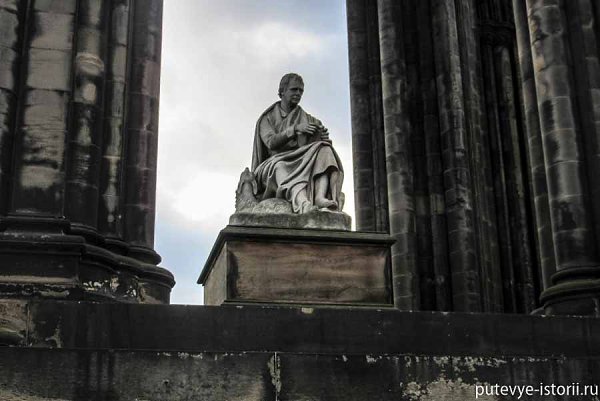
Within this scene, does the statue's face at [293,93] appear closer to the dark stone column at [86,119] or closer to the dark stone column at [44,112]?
the dark stone column at [86,119]

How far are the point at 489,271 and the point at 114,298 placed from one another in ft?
32.0

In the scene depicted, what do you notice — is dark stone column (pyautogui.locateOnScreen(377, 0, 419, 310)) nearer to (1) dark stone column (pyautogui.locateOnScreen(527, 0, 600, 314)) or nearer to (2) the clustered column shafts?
(2) the clustered column shafts

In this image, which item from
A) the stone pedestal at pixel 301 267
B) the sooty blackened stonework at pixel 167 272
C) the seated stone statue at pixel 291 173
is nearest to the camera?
the sooty blackened stonework at pixel 167 272

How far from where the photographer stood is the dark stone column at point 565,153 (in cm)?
1139

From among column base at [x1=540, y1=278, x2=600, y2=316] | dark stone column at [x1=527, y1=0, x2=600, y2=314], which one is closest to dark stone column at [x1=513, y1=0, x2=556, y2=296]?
dark stone column at [x1=527, y1=0, x2=600, y2=314]

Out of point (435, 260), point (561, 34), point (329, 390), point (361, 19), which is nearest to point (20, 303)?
point (329, 390)

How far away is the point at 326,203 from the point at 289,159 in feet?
2.97

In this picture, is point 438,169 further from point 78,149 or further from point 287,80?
point 78,149

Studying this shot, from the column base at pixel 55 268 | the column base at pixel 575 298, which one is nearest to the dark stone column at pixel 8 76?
the column base at pixel 55 268

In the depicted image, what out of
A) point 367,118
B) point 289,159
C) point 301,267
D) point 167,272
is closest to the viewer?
point 301,267

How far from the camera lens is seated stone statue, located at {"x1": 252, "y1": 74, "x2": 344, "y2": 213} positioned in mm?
11406

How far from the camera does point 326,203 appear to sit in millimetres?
11219

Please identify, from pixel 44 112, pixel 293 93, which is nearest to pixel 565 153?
pixel 293 93

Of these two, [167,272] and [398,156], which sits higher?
[398,156]
